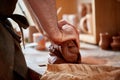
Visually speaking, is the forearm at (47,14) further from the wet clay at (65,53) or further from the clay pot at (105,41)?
the clay pot at (105,41)

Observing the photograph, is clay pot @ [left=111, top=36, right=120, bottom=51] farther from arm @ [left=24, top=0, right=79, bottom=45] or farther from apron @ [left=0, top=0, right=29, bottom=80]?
apron @ [left=0, top=0, right=29, bottom=80]

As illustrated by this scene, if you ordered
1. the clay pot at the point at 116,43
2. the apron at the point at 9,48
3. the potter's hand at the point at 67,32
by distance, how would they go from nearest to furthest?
1. the apron at the point at 9,48
2. the potter's hand at the point at 67,32
3. the clay pot at the point at 116,43

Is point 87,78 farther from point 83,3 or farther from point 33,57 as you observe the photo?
point 83,3

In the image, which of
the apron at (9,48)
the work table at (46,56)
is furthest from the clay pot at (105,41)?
the apron at (9,48)

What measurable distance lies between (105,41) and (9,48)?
646mm

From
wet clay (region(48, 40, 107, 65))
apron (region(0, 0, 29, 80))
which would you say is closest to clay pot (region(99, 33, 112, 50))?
wet clay (region(48, 40, 107, 65))

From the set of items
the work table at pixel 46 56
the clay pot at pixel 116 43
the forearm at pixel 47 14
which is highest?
the forearm at pixel 47 14

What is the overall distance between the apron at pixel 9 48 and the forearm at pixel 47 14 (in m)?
0.07

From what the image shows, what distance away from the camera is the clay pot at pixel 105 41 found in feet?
4.08

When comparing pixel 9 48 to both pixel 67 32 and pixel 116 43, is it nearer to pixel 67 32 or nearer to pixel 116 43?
pixel 67 32

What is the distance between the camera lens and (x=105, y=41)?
1259mm

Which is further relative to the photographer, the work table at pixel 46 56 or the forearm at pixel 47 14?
the work table at pixel 46 56

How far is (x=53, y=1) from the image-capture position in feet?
2.63

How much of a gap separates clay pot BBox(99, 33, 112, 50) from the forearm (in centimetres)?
47
